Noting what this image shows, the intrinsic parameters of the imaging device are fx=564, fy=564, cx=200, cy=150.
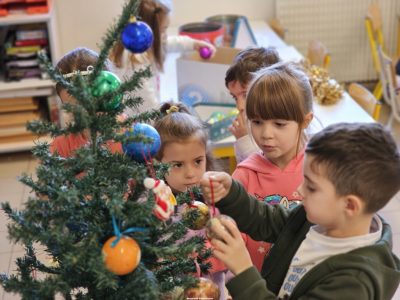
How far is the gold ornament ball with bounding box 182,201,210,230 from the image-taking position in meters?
1.08

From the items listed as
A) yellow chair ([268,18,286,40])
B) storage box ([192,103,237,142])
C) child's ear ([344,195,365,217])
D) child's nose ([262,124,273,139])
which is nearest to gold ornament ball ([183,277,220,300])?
child's ear ([344,195,365,217])

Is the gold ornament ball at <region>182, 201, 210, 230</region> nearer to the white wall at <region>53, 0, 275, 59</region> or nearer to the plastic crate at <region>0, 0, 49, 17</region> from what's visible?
the plastic crate at <region>0, 0, 49, 17</region>

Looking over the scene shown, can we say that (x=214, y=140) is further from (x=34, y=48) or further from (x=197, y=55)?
(x=34, y=48)

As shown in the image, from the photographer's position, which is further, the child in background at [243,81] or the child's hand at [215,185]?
the child in background at [243,81]

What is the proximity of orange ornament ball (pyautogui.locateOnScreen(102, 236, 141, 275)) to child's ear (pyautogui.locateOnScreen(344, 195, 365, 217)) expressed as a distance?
391 mm

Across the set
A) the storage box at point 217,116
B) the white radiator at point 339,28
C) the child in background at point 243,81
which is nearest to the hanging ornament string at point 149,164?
the child in background at point 243,81

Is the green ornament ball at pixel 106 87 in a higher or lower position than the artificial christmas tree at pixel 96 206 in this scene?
higher

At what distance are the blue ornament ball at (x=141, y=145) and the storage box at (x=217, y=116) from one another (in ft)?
4.09

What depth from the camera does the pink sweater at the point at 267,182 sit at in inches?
60.8

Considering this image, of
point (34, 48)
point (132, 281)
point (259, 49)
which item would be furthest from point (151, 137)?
point (34, 48)

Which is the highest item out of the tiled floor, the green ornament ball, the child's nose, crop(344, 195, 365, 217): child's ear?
the green ornament ball

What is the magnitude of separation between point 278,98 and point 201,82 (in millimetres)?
967

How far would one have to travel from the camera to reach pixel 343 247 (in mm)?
1037

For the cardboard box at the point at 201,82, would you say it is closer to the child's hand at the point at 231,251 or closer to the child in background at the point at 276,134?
the child in background at the point at 276,134
